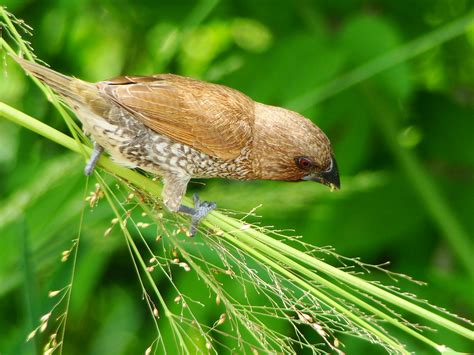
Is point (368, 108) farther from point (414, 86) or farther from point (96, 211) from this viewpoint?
point (96, 211)

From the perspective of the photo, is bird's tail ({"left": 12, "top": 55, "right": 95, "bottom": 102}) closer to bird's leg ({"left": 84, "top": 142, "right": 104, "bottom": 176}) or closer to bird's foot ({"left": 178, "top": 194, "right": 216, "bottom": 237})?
bird's leg ({"left": 84, "top": 142, "right": 104, "bottom": 176})

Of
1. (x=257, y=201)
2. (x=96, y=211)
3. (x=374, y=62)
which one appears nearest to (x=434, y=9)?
(x=374, y=62)

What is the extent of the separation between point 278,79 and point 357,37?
0.39 metres

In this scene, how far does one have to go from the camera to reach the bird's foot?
2.14 metres

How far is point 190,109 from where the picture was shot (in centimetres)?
252

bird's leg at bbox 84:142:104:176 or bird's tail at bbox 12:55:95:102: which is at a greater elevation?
bird's tail at bbox 12:55:95:102

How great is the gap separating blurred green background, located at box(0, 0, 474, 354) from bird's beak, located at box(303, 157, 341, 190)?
441mm

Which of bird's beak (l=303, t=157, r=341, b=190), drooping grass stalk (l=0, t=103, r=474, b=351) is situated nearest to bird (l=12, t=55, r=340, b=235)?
bird's beak (l=303, t=157, r=341, b=190)

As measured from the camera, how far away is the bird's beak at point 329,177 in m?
2.59

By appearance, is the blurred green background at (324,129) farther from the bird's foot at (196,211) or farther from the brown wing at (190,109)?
the bird's foot at (196,211)

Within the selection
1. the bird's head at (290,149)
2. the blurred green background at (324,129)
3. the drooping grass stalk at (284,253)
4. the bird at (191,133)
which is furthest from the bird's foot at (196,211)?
the blurred green background at (324,129)

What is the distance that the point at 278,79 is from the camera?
3.12 metres

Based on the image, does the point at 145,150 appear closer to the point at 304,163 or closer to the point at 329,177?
the point at 304,163

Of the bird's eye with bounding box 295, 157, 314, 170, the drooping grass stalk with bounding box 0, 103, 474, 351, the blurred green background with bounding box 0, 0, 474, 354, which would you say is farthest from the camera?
the blurred green background with bounding box 0, 0, 474, 354
